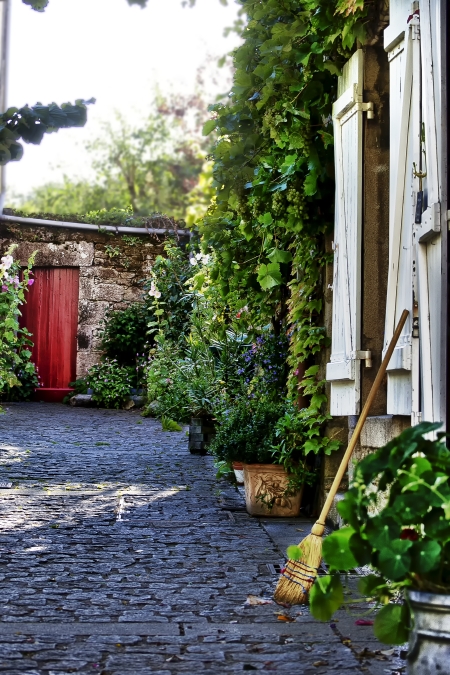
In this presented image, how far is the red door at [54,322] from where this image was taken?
522 inches

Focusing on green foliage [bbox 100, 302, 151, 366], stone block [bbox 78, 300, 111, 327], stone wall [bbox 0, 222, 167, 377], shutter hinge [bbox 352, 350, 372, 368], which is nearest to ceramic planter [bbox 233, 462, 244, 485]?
shutter hinge [bbox 352, 350, 372, 368]

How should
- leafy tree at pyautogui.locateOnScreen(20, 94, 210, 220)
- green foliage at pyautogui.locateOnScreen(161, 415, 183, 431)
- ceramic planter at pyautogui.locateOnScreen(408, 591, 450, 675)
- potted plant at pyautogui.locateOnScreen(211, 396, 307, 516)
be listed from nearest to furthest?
ceramic planter at pyautogui.locateOnScreen(408, 591, 450, 675)
potted plant at pyautogui.locateOnScreen(211, 396, 307, 516)
green foliage at pyautogui.locateOnScreen(161, 415, 183, 431)
leafy tree at pyautogui.locateOnScreen(20, 94, 210, 220)

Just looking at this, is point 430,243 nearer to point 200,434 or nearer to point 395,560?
point 395,560

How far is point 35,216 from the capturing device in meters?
13.3

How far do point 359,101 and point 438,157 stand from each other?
1.23m

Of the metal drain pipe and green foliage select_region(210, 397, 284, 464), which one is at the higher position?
the metal drain pipe

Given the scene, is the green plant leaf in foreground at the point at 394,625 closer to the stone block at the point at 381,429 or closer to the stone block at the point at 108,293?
the stone block at the point at 381,429

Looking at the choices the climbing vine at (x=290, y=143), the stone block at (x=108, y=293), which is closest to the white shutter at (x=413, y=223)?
the climbing vine at (x=290, y=143)

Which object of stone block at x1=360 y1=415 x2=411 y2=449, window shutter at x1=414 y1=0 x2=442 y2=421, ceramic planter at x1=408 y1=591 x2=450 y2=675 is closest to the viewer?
ceramic planter at x1=408 y1=591 x2=450 y2=675

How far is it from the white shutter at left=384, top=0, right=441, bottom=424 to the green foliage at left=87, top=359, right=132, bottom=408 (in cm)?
884

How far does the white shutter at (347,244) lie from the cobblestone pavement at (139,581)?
35.0 inches

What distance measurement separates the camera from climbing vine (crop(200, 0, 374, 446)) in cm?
469

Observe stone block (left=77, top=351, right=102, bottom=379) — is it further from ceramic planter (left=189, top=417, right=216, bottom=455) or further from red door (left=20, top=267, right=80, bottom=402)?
ceramic planter (left=189, top=417, right=216, bottom=455)

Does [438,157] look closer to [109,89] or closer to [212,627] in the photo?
[212,627]
